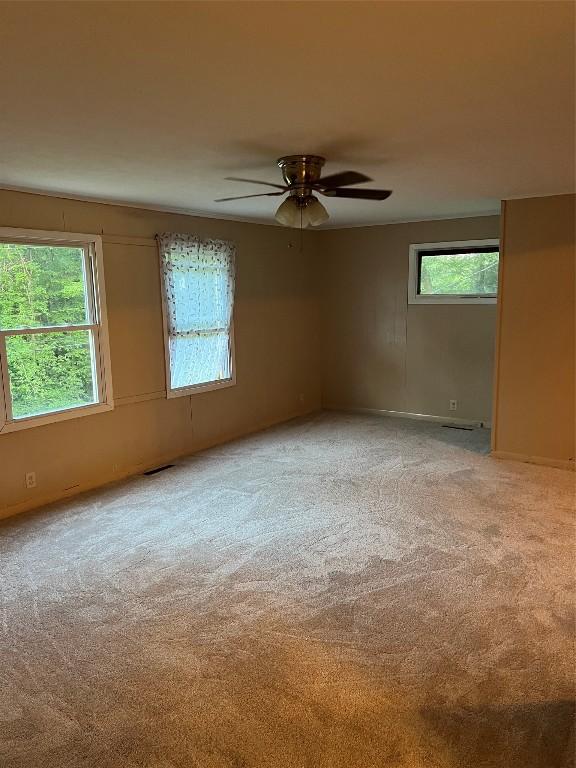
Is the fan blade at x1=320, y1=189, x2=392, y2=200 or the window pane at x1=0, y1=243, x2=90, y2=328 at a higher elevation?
the fan blade at x1=320, y1=189, x2=392, y2=200

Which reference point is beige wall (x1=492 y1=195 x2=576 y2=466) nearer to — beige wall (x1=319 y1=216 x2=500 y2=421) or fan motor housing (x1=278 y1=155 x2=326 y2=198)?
beige wall (x1=319 y1=216 x2=500 y2=421)

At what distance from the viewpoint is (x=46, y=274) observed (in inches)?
158

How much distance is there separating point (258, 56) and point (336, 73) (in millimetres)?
295

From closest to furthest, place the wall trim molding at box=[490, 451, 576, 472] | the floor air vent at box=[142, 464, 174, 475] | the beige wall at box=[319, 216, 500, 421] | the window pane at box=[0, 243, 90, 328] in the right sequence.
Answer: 1. the window pane at box=[0, 243, 90, 328]
2. the wall trim molding at box=[490, 451, 576, 472]
3. the floor air vent at box=[142, 464, 174, 475]
4. the beige wall at box=[319, 216, 500, 421]

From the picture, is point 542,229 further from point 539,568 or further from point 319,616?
point 319,616

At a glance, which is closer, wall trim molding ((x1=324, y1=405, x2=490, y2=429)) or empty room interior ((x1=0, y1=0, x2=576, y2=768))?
empty room interior ((x1=0, y1=0, x2=576, y2=768))

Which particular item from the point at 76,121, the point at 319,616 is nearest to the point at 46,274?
the point at 76,121

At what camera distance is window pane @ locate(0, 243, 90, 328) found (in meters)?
3.79

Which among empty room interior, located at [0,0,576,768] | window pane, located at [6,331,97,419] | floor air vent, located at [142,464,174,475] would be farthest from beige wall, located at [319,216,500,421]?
window pane, located at [6,331,97,419]

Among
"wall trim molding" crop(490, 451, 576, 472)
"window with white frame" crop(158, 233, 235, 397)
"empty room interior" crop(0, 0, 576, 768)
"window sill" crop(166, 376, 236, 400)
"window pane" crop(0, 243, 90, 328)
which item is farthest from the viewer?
"window sill" crop(166, 376, 236, 400)

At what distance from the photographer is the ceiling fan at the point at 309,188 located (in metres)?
2.94

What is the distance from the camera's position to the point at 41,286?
400cm

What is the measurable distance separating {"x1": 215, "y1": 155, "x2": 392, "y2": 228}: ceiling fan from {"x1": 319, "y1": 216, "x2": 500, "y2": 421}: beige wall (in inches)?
127

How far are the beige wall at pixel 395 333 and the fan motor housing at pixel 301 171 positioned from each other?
11.0 ft
